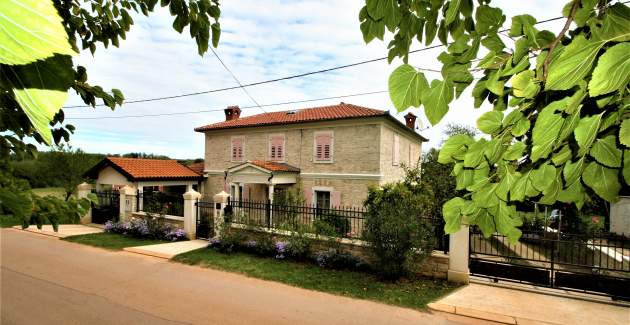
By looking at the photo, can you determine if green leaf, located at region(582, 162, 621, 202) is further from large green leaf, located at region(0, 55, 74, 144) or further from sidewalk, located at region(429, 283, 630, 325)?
sidewalk, located at region(429, 283, 630, 325)

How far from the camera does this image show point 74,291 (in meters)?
7.49

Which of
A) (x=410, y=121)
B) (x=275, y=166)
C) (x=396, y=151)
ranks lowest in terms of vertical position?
(x=275, y=166)

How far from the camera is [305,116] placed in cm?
2050

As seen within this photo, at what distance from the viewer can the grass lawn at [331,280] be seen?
7410mm

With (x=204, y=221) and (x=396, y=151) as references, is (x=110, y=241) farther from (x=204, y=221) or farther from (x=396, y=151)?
(x=396, y=151)

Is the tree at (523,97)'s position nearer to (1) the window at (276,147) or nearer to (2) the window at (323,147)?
(2) the window at (323,147)

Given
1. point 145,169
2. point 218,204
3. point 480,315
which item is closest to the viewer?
point 480,315

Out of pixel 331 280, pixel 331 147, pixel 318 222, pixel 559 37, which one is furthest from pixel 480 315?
pixel 331 147

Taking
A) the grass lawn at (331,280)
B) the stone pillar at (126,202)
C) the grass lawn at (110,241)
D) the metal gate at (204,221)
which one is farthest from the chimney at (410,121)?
the stone pillar at (126,202)

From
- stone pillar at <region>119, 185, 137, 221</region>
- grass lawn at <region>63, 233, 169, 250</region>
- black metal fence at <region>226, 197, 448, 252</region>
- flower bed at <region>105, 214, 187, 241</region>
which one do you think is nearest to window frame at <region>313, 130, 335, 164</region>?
black metal fence at <region>226, 197, 448, 252</region>

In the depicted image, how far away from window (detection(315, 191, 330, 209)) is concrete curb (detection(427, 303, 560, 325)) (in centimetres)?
1201

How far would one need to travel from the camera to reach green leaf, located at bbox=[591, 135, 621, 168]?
3.67ft

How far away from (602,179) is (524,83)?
22.2 inches

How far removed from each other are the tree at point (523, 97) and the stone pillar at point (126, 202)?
16.7 m
